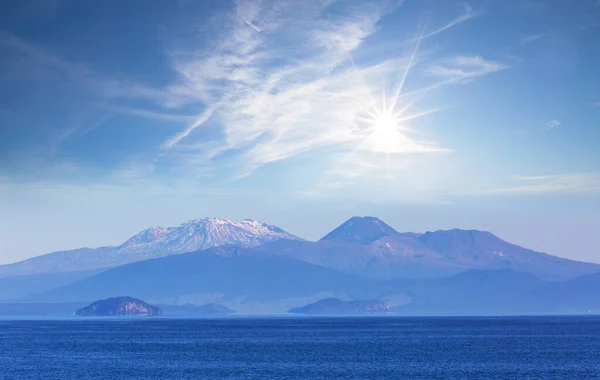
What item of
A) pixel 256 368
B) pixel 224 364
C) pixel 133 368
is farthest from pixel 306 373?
pixel 133 368

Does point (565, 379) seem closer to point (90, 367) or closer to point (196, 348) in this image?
point (90, 367)

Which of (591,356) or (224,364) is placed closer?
(224,364)

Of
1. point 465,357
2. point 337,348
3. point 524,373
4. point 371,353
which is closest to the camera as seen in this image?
point 524,373

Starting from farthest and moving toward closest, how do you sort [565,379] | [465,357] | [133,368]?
1. [465,357]
2. [133,368]
3. [565,379]

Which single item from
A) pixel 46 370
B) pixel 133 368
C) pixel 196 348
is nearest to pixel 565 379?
pixel 133 368

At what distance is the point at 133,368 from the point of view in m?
144

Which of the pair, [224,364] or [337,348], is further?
[337,348]

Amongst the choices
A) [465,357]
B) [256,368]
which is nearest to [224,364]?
[256,368]

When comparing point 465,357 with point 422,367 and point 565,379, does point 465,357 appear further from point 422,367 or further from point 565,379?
point 565,379

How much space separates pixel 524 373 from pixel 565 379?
9.43 meters

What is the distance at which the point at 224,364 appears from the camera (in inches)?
5984

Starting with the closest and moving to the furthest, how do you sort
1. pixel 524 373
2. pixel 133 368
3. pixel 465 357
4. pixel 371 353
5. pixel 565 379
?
pixel 565 379 → pixel 524 373 → pixel 133 368 → pixel 465 357 → pixel 371 353

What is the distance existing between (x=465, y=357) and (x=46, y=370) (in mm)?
78745

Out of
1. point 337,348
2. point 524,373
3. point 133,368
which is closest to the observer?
point 524,373
